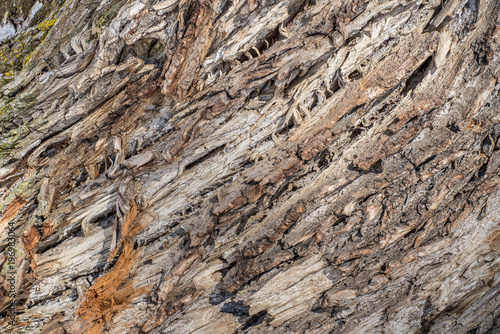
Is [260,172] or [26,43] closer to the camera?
[260,172]

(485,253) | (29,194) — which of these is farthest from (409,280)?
(29,194)

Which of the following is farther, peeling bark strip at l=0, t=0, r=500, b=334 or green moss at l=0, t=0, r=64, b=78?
green moss at l=0, t=0, r=64, b=78

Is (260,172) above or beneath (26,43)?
beneath

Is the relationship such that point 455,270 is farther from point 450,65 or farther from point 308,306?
point 450,65

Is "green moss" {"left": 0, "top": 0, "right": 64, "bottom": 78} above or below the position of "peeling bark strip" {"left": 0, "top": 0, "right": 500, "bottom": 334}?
above

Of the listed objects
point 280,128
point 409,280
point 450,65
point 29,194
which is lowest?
point 409,280

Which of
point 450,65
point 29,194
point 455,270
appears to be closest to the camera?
point 450,65

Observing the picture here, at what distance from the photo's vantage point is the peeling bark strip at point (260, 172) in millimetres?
5582

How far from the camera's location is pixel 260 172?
19.1 feet

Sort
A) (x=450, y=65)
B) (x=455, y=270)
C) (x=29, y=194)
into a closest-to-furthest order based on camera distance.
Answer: (x=450, y=65), (x=455, y=270), (x=29, y=194)

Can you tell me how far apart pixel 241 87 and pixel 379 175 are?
9.65ft

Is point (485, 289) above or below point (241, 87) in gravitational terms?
below

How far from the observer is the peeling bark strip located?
18.3 feet

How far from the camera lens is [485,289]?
610cm
